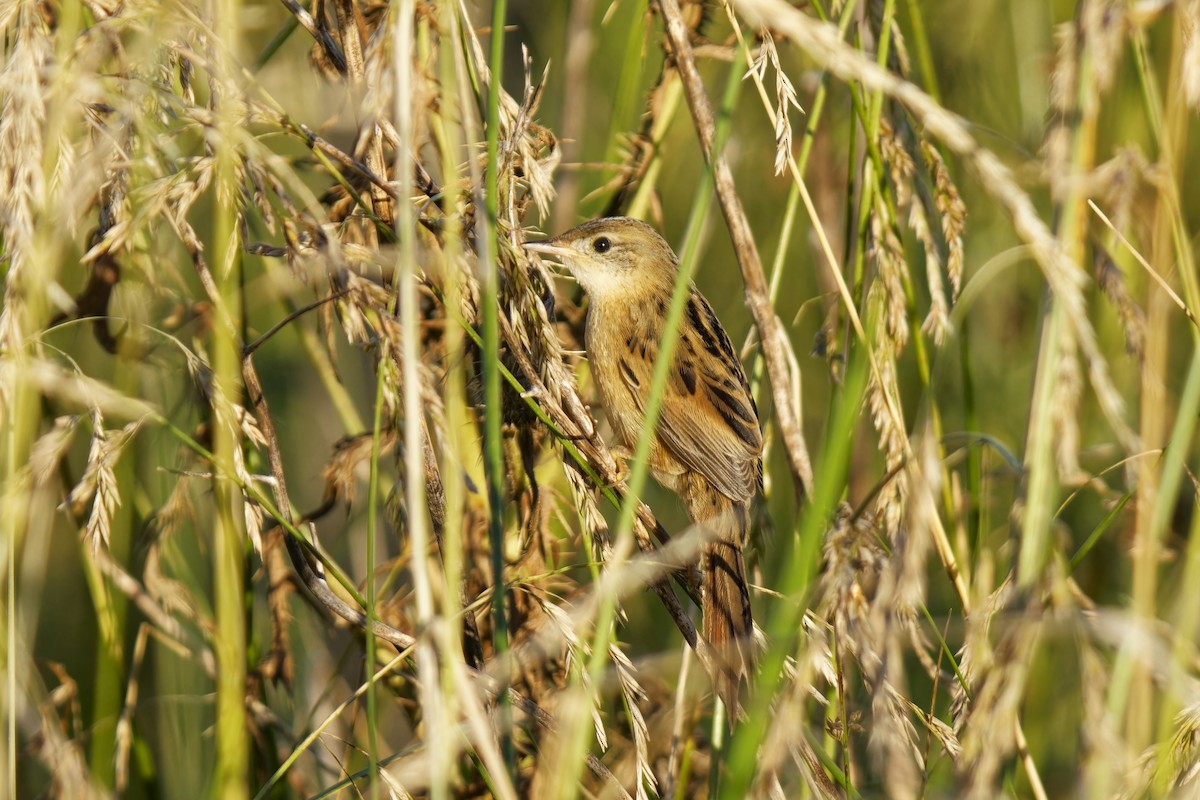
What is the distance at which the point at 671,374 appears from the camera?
3.19m

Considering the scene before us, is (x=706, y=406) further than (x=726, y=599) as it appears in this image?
Yes

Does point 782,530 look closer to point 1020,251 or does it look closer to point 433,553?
point 433,553

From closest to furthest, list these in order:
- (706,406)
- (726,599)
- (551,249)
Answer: (726,599) < (551,249) < (706,406)

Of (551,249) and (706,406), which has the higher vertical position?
(551,249)

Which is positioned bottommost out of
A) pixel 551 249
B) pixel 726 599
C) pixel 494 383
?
pixel 726 599

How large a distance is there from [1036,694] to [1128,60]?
2.10m

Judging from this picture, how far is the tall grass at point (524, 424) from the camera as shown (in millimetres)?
1375

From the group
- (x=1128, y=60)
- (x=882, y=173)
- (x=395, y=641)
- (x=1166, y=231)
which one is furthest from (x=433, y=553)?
(x=1128, y=60)

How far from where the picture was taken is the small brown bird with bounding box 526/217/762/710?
116 inches

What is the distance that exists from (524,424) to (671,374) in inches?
40.1

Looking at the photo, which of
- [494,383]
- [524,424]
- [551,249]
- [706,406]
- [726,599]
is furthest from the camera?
[706,406]

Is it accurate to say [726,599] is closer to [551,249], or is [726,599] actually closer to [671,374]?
[671,374]

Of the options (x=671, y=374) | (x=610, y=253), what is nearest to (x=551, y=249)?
(x=610, y=253)

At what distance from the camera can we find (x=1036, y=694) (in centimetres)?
285
